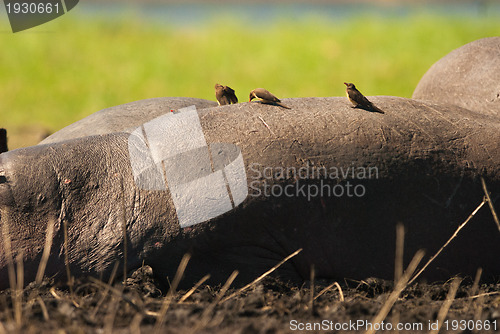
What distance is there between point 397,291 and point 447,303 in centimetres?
25

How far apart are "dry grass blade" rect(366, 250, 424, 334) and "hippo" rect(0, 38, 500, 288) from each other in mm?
96

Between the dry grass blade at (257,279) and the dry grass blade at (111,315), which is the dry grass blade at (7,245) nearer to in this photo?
the dry grass blade at (111,315)

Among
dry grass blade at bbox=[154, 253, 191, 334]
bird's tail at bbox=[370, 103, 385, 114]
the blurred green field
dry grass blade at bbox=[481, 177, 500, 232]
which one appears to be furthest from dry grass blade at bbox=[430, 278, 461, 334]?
the blurred green field

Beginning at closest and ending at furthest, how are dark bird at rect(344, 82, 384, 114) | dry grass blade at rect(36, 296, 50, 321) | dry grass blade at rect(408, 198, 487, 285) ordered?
dry grass blade at rect(36, 296, 50, 321) → dry grass blade at rect(408, 198, 487, 285) → dark bird at rect(344, 82, 384, 114)

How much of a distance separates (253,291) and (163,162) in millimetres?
906

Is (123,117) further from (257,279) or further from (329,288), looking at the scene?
(329,288)

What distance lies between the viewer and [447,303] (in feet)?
11.2

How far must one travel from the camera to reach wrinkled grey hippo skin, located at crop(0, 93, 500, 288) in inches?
148

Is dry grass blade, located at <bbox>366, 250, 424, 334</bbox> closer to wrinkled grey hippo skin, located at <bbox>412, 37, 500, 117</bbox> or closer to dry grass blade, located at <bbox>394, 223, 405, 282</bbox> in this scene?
dry grass blade, located at <bbox>394, 223, 405, 282</bbox>

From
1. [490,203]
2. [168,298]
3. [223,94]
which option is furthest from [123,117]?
[490,203]

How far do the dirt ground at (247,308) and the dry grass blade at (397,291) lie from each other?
0.03 metres

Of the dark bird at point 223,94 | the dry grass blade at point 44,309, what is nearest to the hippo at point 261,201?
the dry grass blade at point 44,309

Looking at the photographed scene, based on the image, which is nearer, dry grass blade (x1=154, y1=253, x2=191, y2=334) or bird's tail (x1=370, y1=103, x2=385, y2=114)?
dry grass blade (x1=154, y1=253, x2=191, y2=334)

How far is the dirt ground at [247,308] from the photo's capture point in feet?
9.78
